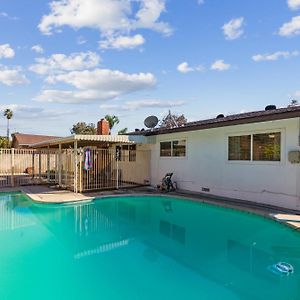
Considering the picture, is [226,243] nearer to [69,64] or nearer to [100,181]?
[100,181]

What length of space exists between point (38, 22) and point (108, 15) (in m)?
3.62

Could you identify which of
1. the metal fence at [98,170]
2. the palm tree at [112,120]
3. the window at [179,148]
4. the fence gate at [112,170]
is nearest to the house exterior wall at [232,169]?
the window at [179,148]

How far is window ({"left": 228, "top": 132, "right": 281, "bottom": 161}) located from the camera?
11.8 metres

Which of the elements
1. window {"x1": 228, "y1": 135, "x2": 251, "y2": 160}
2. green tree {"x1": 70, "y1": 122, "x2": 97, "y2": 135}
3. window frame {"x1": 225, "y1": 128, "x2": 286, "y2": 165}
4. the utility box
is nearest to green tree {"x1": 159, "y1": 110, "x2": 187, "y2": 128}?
green tree {"x1": 70, "y1": 122, "x2": 97, "y2": 135}

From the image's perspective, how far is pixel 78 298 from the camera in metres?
4.92

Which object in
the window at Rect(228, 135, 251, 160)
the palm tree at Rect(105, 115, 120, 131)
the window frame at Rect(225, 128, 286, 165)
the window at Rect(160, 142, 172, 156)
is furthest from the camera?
the palm tree at Rect(105, 115, 120, 131)

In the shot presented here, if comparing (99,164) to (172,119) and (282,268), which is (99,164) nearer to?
(282,268)

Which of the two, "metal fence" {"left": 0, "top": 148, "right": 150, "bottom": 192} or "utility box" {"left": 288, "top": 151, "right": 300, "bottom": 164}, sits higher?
"utility box" {"left": 288, "top": 151, "right": 300, "bottom": 164}

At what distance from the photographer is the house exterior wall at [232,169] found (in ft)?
36.8

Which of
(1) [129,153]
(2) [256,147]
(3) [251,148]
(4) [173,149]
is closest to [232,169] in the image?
(3) [251,148]

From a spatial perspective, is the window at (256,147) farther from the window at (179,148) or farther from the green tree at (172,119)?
the green tree at (172,119)

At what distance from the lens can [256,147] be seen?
41.4 feet

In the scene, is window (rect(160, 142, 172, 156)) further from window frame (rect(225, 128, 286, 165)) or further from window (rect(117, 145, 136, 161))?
window frame (rect(225, 128, 286, 165))

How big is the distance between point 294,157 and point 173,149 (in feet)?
25.7
